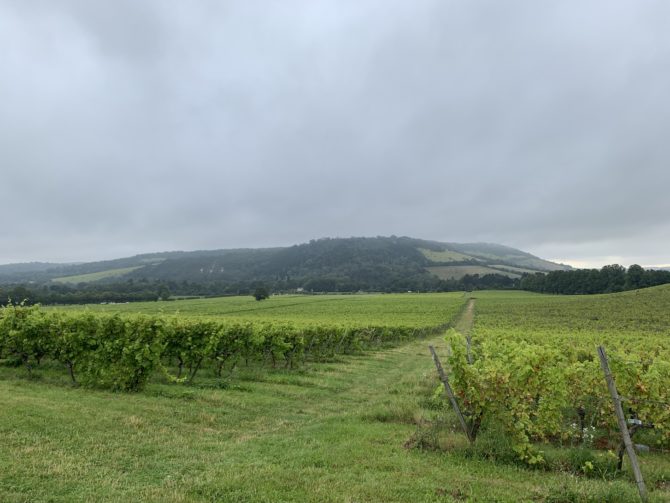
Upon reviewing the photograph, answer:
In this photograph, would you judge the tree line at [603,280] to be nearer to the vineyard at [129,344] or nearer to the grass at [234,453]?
the vineyard at [129,344]

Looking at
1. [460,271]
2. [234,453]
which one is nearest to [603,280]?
[460,271]

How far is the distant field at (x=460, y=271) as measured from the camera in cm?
16127

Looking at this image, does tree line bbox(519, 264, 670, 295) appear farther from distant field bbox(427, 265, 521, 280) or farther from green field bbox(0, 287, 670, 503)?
green field bbox(0, 287, 670, 503)

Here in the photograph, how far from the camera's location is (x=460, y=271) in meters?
169

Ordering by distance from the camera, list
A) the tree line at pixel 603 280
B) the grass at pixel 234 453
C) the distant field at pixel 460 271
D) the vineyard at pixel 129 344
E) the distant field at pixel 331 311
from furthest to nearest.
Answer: the distant field at pixel 460 271, the tree line at pixel 603 280, the distant field at pixel 331 311, the vineyard at pixel 129 344, the grass at pixel 234 453

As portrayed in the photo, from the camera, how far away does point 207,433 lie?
8070 millimetres

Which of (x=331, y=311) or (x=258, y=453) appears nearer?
(x=258, y=453)

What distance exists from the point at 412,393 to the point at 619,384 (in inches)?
238

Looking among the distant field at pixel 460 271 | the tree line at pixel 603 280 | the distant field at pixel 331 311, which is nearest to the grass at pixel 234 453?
the distant field at pixel 331 311

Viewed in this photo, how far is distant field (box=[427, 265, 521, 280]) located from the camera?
16127cm

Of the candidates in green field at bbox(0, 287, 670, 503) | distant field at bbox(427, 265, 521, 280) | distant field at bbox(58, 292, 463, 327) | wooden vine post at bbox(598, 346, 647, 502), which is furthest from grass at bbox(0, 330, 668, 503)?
distant field at bbox(427, 265, 521, 280)

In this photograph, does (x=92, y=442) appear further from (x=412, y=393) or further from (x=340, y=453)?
(x=412, y=393)

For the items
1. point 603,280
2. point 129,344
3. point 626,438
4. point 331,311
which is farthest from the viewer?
point 603,280

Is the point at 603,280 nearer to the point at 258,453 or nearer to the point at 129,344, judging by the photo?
the point at 129,344
